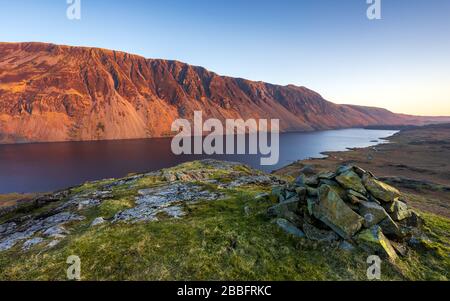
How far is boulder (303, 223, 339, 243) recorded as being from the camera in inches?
523

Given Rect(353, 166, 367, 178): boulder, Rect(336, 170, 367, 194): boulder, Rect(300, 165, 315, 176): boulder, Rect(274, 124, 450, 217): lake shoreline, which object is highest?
Rect(353, 166, 367, 178): boulder

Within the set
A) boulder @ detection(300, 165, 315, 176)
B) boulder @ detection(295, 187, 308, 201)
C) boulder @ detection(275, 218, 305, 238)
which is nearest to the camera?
boulder @ detection(275, 218, 305, 238)

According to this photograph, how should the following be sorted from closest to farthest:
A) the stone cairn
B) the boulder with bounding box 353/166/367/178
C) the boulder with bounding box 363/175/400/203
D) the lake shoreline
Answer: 1. the stone cairn
2. the boulder with bounding box 363/175/400/203
3. the boulder with bounding box 353/166/367/178
4. the lake shoreline

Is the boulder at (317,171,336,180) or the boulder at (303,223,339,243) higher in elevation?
the boulder at (317,171,336,180)

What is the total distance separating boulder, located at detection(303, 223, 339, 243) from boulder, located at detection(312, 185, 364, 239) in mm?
363

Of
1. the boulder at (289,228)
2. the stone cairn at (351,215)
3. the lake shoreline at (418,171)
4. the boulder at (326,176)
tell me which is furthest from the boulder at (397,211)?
the lake shoreline at (418,171)

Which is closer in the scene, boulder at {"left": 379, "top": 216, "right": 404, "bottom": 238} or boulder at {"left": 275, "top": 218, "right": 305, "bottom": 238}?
boulder at {"left": 379, "top": 216, "right": 404, "bottom": 238}

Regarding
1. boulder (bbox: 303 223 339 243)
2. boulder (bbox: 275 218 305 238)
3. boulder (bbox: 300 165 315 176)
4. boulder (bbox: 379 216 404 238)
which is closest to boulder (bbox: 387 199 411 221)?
boulder (bbox: 379 216 404 238)

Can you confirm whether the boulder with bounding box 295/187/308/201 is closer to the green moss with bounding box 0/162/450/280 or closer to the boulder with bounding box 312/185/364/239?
the boulder with bounding box 312/185/364/239

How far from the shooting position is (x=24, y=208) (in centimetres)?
2456

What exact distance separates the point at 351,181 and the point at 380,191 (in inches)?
67.4

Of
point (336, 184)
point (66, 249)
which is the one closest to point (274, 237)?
point (336, 184)
